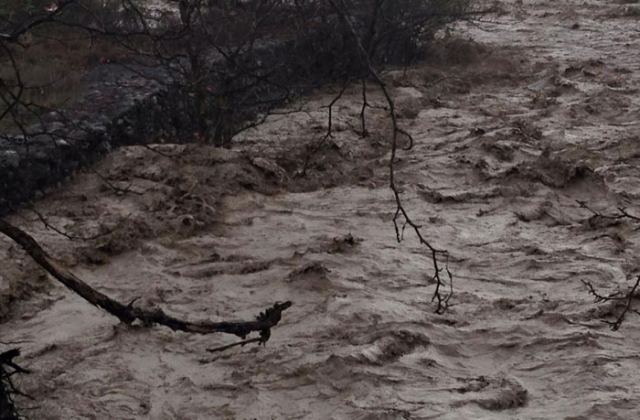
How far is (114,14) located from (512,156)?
175 inches

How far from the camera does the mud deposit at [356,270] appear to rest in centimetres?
459

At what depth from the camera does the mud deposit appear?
181 inches

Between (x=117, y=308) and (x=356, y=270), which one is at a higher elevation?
(x=117, y=308)

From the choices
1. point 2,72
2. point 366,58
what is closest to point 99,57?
point 2,72

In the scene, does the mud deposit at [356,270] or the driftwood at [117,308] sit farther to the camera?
the mud deposit at [356,270]

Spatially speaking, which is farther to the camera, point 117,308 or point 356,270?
point 356,270

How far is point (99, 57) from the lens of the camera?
28.5 feet

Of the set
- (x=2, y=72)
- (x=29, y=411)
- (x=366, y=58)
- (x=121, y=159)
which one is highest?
(x=366, y=58)

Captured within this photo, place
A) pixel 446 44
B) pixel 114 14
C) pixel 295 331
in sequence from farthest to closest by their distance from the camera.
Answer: pixel 446 44
pixel 114 14
pixel 295 331

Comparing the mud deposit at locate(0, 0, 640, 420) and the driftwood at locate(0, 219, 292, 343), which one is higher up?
the driftwood at locate(0, 219, 292, 343)

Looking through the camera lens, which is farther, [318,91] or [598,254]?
[318,91]

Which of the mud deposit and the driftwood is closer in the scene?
the driftwood

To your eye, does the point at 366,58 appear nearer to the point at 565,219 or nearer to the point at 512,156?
the point at 565,219

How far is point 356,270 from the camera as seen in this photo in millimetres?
5852
